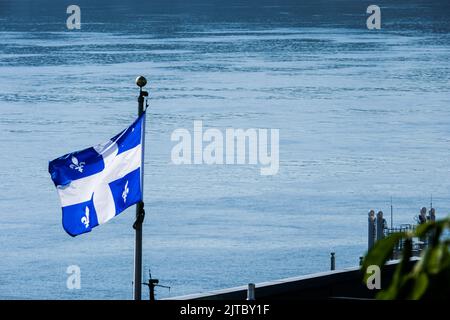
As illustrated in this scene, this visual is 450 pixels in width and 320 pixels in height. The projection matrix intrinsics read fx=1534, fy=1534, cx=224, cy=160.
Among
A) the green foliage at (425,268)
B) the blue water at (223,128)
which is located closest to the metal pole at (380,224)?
the blue water at (223,128)

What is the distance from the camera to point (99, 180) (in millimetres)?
17078

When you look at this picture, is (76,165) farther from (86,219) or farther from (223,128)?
(223,128)

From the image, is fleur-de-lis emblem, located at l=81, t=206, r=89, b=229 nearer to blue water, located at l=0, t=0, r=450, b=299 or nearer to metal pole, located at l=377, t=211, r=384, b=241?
metal pole, located at l=377, t=211, r=384, b=241

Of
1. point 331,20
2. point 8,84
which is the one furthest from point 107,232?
point 331,20

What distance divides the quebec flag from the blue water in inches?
1107

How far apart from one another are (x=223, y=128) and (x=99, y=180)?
68213 mm

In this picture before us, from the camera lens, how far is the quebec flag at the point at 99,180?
1686cm

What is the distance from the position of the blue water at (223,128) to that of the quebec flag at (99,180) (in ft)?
92.3

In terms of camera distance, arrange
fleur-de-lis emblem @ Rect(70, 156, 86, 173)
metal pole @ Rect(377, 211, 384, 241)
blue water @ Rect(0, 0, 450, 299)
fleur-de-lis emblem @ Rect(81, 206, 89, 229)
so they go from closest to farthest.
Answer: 1. fleur-de-lis emblem @ Rect(70, 156, 86, 173)
2. fleur-de-lis emblem @ Rect(81, 206, 89, 229)
3. metal pole @ Rect(377, 211, 384, 241)
4. blue water @ Rect(0, 0, 450, 299)

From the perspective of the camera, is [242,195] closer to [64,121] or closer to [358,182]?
[358,182]

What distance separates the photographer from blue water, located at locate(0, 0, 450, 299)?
5319cm

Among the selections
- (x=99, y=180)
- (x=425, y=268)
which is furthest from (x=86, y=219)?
(x=425, y=268)

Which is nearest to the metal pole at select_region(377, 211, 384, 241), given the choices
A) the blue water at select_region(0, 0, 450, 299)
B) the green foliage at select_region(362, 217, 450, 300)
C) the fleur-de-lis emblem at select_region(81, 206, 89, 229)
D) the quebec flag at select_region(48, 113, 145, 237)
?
the blue water at select_region(0, 0, 450, 299)

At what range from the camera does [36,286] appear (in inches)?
1889
